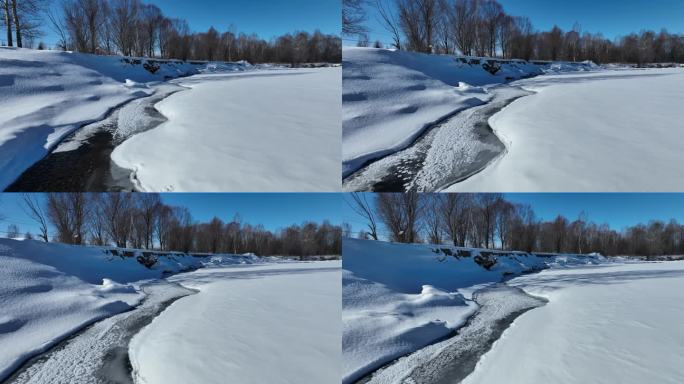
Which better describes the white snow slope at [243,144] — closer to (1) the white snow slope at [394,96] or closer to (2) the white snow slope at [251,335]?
(1) the white snow slope at [394,96]

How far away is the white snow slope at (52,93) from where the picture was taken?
1231 millimetres

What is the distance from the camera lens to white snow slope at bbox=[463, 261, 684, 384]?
1015 millimetres

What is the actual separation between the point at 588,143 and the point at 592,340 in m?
0.70

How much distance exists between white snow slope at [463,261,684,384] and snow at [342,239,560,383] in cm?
22

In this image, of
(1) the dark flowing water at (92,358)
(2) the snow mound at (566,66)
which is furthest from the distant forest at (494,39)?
(1) the dark flowing water at (92,358)

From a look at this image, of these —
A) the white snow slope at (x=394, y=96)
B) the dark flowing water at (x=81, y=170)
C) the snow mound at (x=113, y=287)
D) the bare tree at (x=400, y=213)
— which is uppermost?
the white snow slope at (x=394, y=96)

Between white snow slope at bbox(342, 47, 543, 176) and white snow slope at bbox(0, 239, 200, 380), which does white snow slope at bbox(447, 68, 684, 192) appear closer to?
white snow slope at bbox(342, 47, 543, 176)

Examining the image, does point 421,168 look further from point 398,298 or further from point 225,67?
point 225,67

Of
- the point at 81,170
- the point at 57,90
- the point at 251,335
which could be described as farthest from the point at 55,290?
the point at 57,90

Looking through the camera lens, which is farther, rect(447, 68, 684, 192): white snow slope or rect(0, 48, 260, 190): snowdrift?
rect(0, 48, 260, 190): snowdrift

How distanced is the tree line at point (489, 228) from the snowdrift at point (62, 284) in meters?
0.83

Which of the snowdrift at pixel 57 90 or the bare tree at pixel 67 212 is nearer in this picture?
the bare tree at pixel 67 212

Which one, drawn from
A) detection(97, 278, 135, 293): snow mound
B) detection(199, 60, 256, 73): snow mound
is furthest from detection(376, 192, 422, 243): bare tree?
detection(199, 60, 256, 73): snow mound

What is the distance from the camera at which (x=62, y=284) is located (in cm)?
164
